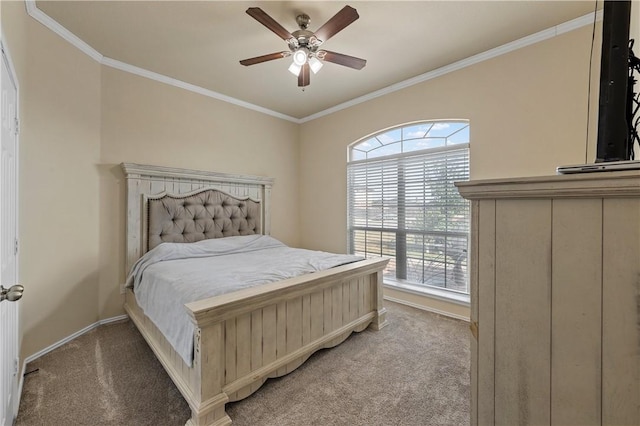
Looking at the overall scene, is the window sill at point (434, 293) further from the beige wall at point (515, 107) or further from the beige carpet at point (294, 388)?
the beige carpet at point (294, 388)

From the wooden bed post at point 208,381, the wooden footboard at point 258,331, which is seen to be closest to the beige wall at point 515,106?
the wooden footboard at point 258,331

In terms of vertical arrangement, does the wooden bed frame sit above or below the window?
below

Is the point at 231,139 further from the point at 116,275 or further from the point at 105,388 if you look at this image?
the point at 105,388

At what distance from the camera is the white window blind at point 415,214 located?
9.29 feet

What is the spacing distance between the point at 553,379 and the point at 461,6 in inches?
92.4

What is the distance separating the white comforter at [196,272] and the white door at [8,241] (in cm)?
66

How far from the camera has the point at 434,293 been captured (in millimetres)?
2936

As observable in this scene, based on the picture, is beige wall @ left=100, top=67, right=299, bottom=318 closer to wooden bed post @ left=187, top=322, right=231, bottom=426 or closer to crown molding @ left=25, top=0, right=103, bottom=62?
crown molding @ left=25, top=0, right=103, bottom=62

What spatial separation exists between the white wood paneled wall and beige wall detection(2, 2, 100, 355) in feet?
8.95

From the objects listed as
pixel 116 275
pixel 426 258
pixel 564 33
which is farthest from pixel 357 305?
pixel 564 33

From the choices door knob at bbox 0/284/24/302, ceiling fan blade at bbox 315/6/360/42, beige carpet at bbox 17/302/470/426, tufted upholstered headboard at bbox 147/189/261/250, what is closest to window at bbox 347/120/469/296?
beige carpet at bbox 17/302/470/426

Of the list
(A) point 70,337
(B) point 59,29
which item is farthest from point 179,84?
(A) point 70,337

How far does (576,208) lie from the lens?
595 millimetres

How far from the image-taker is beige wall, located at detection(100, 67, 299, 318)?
2.66m
